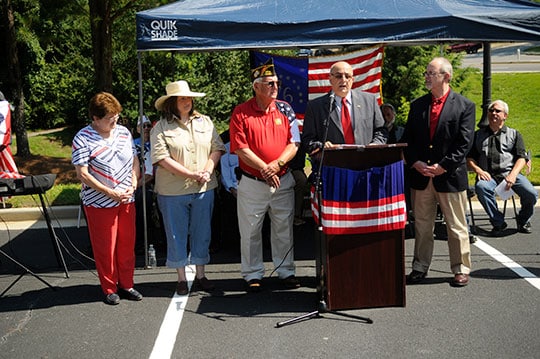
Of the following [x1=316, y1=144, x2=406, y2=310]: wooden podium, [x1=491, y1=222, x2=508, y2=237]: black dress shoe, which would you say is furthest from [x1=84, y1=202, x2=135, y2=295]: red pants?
[x1=491, y1=222, x2=508, y2=237]: black dress shoe

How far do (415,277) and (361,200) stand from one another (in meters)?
1.23

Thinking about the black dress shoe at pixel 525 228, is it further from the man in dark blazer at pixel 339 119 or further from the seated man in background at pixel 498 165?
the man in dark blazer at pixel 339 119

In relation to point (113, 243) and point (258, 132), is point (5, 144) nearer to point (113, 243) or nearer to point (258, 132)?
point (113, 243)

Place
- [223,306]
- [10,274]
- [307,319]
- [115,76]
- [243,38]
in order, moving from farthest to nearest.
Answer: [115,76], [10,274], [243,38], [223,306], [307,319]

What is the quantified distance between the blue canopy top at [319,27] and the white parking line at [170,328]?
2.34 metres

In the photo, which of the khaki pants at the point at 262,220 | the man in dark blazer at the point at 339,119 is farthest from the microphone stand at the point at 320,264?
the khaki pants at the point at 262,220

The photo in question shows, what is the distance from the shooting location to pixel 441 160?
5.68m

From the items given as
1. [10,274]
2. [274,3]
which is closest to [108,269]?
[10,274]

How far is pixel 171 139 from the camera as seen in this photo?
18.7 feet

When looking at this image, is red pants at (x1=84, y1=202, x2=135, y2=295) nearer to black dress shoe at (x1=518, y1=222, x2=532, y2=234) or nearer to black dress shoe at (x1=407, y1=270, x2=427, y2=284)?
black dress shoe at (x1=407, y1=270, x2=427, y2=284)

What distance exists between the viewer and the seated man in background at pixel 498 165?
25.1 ft

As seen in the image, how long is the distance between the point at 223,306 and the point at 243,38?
248 centimetres

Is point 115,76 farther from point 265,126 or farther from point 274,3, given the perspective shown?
point 265,126

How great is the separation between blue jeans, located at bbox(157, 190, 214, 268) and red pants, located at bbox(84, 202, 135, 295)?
32 centimetres
